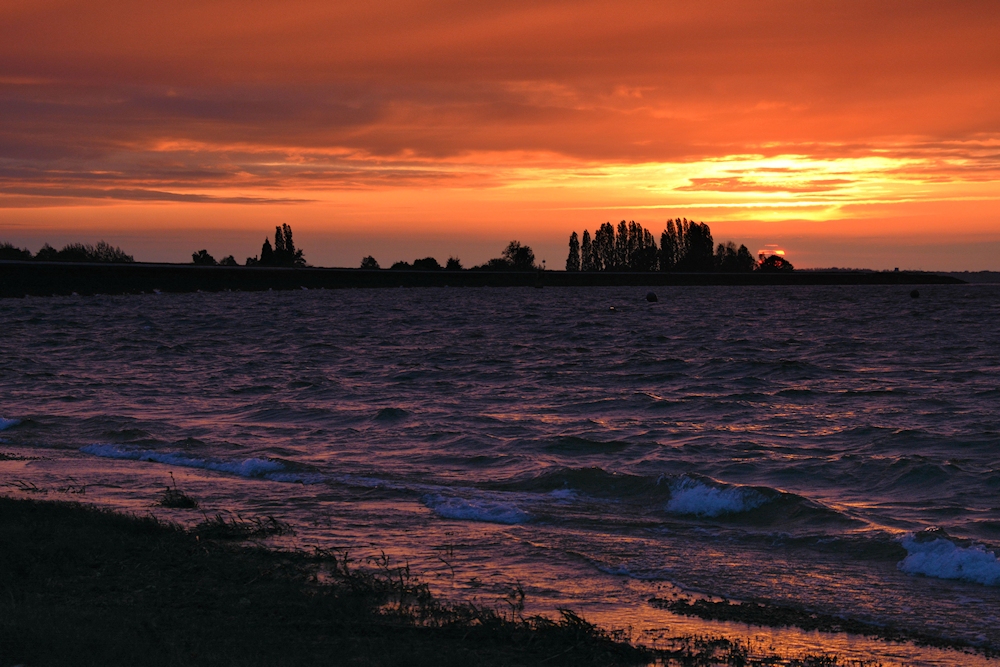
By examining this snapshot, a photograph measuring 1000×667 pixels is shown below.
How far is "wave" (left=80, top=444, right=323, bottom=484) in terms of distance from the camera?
16.0m

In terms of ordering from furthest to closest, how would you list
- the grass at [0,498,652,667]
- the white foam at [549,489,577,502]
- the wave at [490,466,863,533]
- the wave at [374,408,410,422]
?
the wave at [374,408,410,422] → the white foam at [549,489,577,502] → the wave at [490,466,863,533] → the grass at [0,498,652,667]

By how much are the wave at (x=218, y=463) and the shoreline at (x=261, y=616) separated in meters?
→ 5.39

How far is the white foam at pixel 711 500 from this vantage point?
14312 mm

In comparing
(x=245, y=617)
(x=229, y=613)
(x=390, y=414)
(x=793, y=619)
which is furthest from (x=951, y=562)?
(x=390, y=414)

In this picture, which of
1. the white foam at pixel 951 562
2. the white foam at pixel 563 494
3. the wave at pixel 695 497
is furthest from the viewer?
the white foam at pixel 563 494

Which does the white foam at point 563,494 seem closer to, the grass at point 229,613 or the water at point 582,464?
the water at point 582,464

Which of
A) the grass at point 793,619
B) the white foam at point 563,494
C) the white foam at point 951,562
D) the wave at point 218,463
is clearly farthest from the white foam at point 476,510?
the white foam at point 951,562

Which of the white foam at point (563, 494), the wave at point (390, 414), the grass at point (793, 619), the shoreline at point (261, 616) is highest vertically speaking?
the shoreline at point (261, 616)

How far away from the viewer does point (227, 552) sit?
10.1 meters

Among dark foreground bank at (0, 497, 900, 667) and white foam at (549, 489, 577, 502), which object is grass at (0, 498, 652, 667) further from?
white foam at (549, 489, 577, 502)

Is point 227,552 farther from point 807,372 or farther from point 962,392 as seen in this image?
point 807,372

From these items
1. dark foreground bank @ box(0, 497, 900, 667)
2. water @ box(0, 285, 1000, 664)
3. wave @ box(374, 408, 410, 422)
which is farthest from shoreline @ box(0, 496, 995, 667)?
wave @ box(374, 408, 410, 422)

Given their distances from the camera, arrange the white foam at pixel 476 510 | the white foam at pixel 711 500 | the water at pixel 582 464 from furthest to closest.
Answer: the white foam at pixel 711 500 → the white foam at pixel 476 510 → the water at pixel 582 464

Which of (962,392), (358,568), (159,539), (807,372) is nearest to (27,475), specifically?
(159,539)
